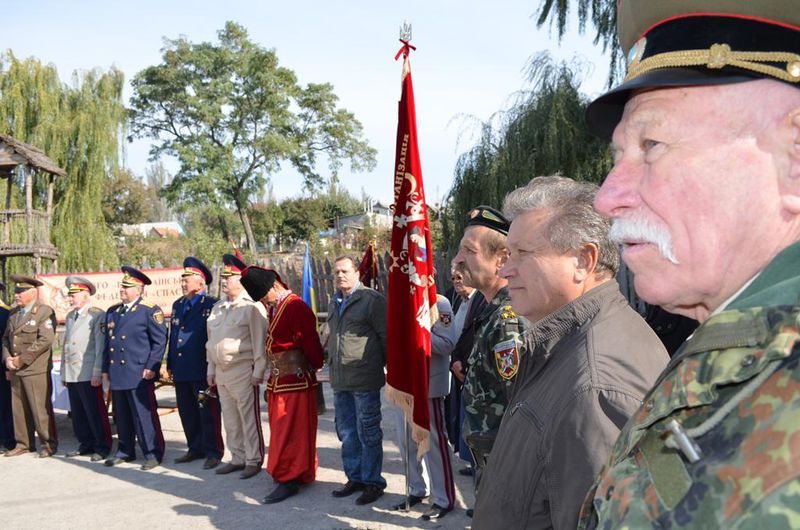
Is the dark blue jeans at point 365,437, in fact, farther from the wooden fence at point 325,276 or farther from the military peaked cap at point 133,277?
the wooden fence at point 325,276

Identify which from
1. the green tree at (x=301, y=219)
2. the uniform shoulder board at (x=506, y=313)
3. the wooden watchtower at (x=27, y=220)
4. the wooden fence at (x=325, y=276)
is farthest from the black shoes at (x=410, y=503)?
the green tree at (x=301, y=219)

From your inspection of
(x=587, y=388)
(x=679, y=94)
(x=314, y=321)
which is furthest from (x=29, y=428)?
(x=679, y=94)

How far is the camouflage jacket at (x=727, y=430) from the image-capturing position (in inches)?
24.9

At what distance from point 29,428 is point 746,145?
29.3 feet

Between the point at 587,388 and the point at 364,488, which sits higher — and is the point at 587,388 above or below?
above

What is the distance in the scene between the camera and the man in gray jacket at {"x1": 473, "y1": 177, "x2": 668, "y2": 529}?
143 centimetres

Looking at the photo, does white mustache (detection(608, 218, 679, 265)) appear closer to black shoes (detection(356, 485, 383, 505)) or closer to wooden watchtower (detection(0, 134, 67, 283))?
black shoes (detection(356, 485, 383, 505))

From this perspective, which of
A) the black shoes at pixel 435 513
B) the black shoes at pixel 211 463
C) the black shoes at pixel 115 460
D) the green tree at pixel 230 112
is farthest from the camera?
the green tree at pixel 230 112

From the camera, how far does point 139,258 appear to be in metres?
28.5

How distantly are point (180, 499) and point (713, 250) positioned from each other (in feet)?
19.8

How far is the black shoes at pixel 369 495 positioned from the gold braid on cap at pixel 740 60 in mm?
5197

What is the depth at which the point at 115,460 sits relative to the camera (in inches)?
288

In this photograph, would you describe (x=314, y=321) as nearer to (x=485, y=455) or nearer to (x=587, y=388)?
(x=485, y=455)

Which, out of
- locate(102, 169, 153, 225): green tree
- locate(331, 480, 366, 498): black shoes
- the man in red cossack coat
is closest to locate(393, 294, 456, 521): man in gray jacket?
locate(331, 480, 366, 498): black shoes
